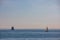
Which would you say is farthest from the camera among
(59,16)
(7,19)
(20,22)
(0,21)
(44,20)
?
(20,22)

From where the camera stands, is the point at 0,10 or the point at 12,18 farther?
the point at 12,18

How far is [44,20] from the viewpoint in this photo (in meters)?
4.25

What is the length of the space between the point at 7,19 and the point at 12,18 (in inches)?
15.7

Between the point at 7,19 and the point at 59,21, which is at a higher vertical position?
the point at 7,19

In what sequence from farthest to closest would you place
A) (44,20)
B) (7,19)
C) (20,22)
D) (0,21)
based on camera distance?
1. (20,22)
2. (44,20)
3. (7,19)
4. (0,21)

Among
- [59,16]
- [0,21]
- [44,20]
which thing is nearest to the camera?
[59,16]

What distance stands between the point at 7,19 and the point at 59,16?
5.47ft

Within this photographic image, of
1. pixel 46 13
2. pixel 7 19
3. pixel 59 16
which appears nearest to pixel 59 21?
pixel 59 16

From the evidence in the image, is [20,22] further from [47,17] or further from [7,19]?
[47,17]

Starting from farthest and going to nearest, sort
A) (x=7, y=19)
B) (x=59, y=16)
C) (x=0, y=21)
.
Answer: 1. (x=7, y=19)
2. (x=0, y=21)
3. (x=59, y=16)

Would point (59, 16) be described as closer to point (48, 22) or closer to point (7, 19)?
point (48, 22)

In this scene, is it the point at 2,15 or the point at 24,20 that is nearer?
the point at 2,15

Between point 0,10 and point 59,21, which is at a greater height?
point 0,10

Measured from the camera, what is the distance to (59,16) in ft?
10.1
